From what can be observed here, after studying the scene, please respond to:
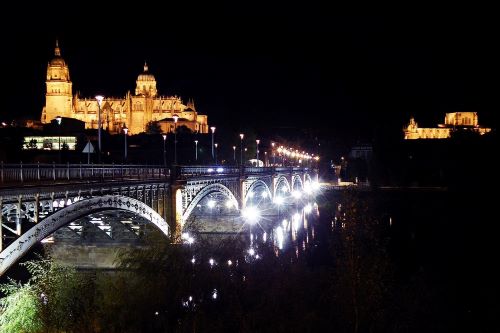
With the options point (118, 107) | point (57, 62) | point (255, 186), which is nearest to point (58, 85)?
point (57, 62)

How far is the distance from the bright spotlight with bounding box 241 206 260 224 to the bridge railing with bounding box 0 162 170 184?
923 inches

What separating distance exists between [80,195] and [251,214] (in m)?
39.3

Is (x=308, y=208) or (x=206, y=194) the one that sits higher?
(x=206, y=194)

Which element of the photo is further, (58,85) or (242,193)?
(58,85)

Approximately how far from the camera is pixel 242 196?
54.2 m

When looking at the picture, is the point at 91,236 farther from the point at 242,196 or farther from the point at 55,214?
the point at 242,196

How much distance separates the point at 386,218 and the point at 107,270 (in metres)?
42.3

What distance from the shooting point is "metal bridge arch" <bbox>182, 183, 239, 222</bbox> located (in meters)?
35.2

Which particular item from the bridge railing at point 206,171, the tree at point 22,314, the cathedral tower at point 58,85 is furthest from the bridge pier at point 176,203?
the cathedral tower at point 58,85

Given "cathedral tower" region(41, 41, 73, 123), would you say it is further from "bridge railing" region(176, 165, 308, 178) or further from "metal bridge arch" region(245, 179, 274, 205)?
"metal bridge arch" region(245, 179, 274, 205)

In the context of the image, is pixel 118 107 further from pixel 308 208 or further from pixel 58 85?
pixel 308 208

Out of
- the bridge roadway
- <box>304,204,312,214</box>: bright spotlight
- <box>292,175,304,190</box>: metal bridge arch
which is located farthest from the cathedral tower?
the bridge roadway

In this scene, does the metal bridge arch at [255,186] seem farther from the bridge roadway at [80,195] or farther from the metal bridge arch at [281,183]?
the bridge roadway at [80,195]

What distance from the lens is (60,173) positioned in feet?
75.9
